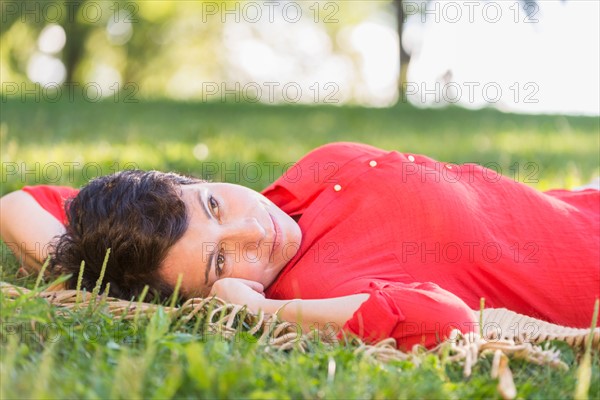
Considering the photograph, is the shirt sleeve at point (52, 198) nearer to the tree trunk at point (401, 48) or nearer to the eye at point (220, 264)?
the eye at point (220, 264)

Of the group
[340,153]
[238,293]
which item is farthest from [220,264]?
[340,153]

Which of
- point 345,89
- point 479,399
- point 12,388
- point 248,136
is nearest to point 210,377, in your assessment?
point 12,388

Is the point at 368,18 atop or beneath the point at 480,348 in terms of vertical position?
atop

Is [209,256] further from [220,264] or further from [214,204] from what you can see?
[214,204]

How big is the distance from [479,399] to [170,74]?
25.9m

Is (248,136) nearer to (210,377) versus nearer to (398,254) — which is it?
(398,254)

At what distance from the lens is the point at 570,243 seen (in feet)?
8.09

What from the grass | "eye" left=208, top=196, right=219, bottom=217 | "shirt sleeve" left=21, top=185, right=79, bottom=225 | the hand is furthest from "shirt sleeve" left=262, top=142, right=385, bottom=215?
"shirt sleeve" left=21, top=185, right=79, bottom=225

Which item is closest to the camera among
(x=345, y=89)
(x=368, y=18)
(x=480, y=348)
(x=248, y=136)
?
(x=480, y=348)

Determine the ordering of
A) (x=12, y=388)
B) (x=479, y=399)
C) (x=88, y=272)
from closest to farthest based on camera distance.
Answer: (x=12, y=388) < (x=479, y=399) < (x=88, y=272)

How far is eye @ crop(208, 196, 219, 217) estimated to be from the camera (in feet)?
7.88

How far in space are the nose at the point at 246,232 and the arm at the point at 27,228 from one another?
802 mm

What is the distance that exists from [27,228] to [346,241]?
1.25 metres

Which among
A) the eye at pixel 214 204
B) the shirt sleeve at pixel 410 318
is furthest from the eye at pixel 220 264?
the shirt sleeve at pixel 410 318
